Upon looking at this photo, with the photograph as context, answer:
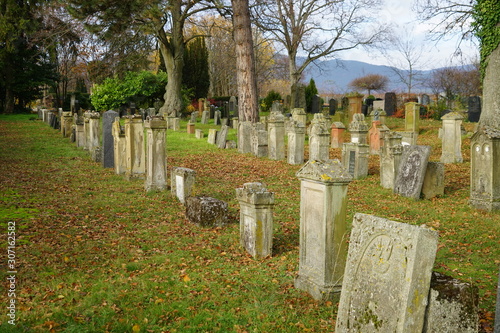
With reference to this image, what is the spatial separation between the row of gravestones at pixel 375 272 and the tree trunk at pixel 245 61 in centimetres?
1534

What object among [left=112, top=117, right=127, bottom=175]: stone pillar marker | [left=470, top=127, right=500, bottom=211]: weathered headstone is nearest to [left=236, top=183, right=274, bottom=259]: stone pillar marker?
[left=470, top=127, right=500, bottom=211]: weathered headstone

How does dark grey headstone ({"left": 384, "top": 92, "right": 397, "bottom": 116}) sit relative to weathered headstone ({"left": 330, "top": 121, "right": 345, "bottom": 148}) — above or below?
→ above

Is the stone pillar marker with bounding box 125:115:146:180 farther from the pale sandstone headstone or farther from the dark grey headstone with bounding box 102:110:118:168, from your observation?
the pale sandstone headstone

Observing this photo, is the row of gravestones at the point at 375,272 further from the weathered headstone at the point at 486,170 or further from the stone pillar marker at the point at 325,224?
the weathered headstone at the point at 486,170

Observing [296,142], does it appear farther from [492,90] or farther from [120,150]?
[492,90]

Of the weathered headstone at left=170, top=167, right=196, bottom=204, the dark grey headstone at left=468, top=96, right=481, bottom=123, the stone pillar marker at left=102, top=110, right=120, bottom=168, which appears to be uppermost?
the dark grey headstone at left=468, top=96, right=481, bottom=123

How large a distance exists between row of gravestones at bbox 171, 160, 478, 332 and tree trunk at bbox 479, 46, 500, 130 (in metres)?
12.0

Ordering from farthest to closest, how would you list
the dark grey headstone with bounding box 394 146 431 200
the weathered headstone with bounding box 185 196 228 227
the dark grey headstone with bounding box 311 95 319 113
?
the dark grey headstone with bounding box 311 95 319 113 → the dark grey headstone with bounding box 394 146 431 200 → the weathered headstone with bounding box 185 196 228 227

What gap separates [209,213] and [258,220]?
169 cm

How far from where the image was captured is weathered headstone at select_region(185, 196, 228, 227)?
8539 mm

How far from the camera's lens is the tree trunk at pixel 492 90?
15.4 meters

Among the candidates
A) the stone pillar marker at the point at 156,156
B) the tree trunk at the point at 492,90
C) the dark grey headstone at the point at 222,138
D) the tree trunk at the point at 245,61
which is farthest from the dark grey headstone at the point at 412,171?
the tree trunk at the point at 245,61

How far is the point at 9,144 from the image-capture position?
20.2m

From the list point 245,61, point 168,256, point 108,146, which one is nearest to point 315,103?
point 245,61
